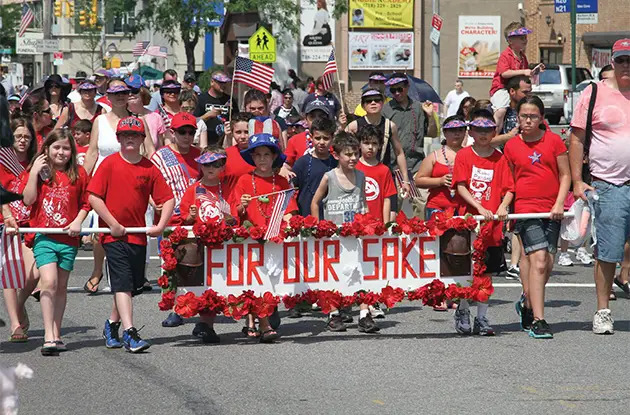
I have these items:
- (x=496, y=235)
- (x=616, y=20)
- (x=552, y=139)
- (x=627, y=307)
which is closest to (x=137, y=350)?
(x=496, y=235)

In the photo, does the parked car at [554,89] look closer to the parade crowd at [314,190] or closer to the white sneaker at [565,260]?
the white sneaker at [565,260]

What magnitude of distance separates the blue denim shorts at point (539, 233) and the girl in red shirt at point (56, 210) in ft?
11.1

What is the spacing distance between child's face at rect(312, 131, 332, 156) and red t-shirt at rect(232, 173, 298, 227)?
91cm

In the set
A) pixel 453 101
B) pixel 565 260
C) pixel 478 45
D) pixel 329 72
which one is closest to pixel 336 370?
pixel 565 260

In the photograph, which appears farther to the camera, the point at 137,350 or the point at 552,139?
the point at 552,139

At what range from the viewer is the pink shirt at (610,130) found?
32.8 feet

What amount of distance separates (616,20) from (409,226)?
42210mm

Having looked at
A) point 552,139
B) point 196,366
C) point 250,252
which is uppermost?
point 552,139

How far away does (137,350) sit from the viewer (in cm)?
942

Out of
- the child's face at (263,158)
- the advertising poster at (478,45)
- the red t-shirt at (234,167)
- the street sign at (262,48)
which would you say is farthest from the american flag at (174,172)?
the advertising poster at (478,45)

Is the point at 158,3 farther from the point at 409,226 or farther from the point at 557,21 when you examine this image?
the point at 409,226

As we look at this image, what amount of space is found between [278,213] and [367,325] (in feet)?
3.95

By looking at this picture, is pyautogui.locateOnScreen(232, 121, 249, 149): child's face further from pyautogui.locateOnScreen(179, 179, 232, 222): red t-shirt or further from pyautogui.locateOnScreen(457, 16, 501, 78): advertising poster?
pyautogui.locateOnScreen(457, 16, 501, 78): advertising poster

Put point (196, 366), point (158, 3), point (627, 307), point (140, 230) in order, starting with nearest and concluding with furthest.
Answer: point (196, 366), point (140, 230), point (627, 307), point (158, 3)
